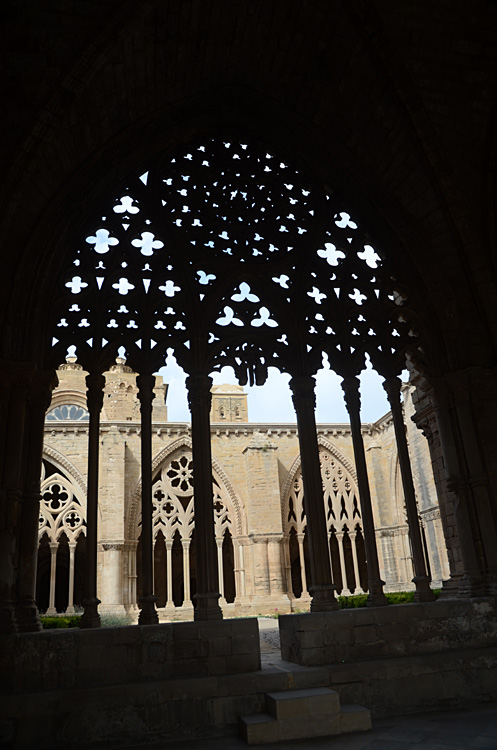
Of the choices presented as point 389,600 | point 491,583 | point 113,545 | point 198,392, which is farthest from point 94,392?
point 113,545

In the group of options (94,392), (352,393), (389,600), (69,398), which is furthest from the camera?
(69,398)

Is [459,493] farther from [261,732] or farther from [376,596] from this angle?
[261,732]

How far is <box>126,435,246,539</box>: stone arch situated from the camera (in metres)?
16.9

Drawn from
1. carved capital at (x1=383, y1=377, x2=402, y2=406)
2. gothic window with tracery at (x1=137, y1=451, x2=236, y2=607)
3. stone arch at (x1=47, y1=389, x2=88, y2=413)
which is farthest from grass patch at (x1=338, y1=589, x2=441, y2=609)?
stone arch at (x1=47, y1=389, x2=88, y2=413)

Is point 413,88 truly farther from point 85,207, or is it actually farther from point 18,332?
point 18,332

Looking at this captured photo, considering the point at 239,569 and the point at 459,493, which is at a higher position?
the point at 459,493

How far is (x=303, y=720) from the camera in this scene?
433 cm

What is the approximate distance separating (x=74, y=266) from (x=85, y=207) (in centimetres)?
72

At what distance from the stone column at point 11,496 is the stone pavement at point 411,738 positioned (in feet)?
5.46

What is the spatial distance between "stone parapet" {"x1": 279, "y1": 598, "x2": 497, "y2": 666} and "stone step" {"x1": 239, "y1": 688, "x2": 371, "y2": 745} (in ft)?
2.47

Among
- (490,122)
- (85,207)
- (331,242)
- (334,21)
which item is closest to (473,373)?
(331,242)

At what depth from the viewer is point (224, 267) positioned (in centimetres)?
721

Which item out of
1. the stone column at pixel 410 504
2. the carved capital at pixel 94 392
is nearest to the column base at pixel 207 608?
the stone column at pixel 410 504

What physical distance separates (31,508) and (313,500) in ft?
9.38
